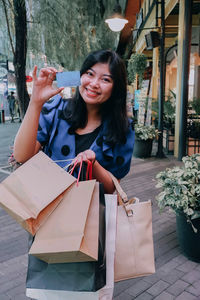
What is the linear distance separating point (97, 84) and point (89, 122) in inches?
10.6

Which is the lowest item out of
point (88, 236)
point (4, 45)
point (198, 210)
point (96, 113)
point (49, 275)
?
point (198, 210)

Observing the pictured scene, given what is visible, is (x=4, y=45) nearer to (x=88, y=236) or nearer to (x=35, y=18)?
(x=35, y=18)

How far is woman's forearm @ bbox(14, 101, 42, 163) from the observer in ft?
4.87

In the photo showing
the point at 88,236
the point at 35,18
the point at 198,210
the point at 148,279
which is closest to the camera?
the point at 88,236

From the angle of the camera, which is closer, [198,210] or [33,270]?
[33,270]

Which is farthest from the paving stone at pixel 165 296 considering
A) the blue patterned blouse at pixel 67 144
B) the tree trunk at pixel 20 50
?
the tree trunk at pixel 20 50

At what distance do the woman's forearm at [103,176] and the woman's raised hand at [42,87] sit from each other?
433 millimetres

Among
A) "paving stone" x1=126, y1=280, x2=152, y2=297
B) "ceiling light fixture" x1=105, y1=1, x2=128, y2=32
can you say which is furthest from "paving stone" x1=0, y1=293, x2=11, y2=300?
"ceiling light fixture" x1=105, y1=1, x2=128, y2=32

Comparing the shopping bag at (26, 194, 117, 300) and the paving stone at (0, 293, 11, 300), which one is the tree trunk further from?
the shopping bag at (26, 194, 117, 300)

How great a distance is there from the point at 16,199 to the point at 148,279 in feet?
6.46

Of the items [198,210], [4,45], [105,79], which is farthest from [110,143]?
[4,45]

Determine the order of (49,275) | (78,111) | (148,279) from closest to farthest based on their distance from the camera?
(49,275), (78,111), (148,279)

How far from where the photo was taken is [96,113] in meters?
1.75

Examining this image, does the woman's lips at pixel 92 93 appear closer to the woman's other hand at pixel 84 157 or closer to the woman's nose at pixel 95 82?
the woman's nose at pixel 95 82
